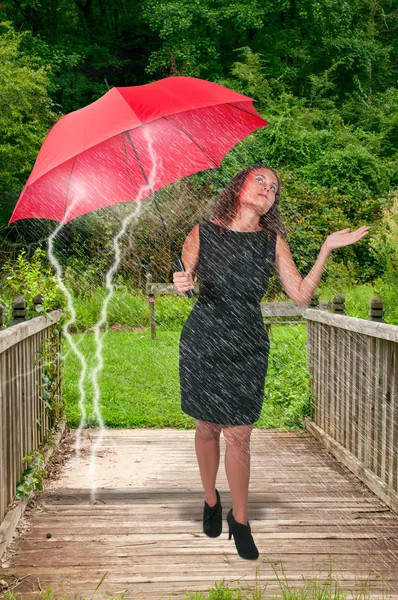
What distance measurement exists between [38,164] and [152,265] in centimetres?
1203

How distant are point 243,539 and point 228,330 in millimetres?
1097

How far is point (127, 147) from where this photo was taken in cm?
405

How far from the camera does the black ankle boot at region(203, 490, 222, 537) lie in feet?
12.7

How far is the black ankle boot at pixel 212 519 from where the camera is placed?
3.87 meters

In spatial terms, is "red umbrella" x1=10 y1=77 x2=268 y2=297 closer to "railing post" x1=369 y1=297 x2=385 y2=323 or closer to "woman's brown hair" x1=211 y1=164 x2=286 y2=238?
"woman's brown hair" x1=211 y1=164 x2=286 y2=238

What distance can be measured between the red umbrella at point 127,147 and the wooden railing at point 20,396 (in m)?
0.85

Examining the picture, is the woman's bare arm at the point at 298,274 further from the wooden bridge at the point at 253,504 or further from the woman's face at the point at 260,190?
the wooden bridge at the point at 253,504

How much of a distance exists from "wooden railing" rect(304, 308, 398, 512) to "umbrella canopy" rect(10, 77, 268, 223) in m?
1.66

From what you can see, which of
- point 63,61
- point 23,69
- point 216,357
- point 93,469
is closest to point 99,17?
point 63,61

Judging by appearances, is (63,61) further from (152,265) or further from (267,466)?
(267,466)

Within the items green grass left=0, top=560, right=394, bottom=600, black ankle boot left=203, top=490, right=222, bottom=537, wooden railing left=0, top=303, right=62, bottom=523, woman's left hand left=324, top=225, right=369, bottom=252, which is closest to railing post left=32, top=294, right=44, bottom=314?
wooden railing left=0, top=303, right=62, bottom=523

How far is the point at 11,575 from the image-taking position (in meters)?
3.75

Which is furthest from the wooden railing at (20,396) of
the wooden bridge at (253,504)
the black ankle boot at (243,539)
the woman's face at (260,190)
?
the woman's face at (260,190)

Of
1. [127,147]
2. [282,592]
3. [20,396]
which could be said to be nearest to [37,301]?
[20,396]
